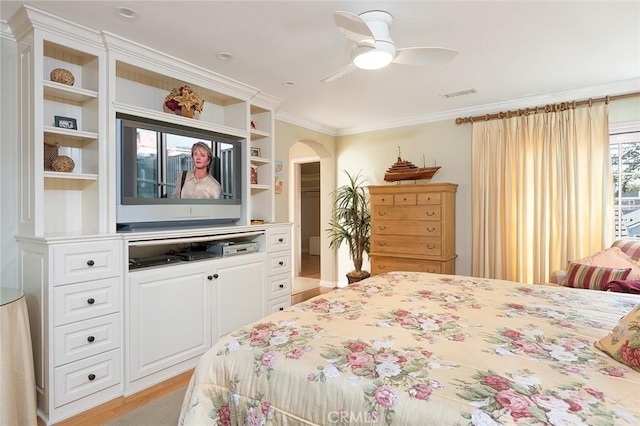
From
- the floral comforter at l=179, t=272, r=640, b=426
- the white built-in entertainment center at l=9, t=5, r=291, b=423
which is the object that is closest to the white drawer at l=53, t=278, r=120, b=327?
the white built-in entertainment center at l=9, t=5, r=291, b=423

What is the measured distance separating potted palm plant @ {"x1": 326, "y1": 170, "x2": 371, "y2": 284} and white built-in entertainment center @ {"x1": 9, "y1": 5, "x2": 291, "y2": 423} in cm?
211

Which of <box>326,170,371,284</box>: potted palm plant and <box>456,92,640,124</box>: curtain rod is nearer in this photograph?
<box>456,92,640,124</box>: curtain rod

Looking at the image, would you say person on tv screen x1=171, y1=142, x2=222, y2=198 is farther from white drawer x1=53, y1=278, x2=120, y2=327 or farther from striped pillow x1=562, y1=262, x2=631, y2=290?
striped pillow x1=562, y1=262, x2=631, y2=290

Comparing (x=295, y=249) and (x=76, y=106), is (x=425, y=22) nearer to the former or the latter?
(x=76, y=106)

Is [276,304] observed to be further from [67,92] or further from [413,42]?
[413,42]

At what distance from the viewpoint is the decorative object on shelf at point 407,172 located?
4.55 meters

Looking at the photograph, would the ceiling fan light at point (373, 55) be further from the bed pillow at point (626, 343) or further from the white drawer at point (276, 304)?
the white drawer at point (276, 304)

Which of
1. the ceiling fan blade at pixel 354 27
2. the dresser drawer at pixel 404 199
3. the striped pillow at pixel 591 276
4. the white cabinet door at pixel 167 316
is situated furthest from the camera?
the dresser drawer at pixel 404 199

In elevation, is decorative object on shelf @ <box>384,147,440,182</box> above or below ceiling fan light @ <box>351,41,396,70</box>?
below

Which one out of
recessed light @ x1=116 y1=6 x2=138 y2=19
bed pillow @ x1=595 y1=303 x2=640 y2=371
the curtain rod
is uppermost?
recessed light @ x1=116 y1=6 x2=138 y2=19

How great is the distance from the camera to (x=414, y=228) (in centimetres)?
429

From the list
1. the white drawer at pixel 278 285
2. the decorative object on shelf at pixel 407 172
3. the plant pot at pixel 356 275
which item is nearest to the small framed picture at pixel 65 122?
the white drawer at pixel 278 285

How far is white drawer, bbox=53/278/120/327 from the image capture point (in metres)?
2.08

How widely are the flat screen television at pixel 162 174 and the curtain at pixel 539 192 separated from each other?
294cm
